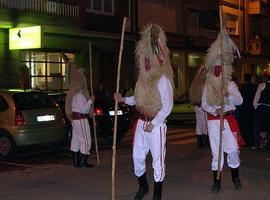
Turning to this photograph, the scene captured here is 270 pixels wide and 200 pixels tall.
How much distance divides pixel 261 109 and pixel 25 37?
10.8 m

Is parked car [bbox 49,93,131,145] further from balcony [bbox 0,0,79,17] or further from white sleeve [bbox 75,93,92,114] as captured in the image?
balcony [bbox 0,0,79,17]

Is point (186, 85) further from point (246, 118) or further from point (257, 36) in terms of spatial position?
point (246, 118)

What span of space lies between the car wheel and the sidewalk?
1142 mm

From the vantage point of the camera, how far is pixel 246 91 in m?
14.2

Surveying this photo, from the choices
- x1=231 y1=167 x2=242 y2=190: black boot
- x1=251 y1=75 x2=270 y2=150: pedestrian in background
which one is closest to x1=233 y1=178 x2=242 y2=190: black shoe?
x1=231 y1=167 x2=242 y2=190: black boot

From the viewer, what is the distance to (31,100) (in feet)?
42.0

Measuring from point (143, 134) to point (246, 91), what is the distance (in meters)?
7.15

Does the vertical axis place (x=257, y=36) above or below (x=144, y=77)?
above

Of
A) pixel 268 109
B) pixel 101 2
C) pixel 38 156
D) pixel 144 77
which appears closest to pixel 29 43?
pixel 101 2

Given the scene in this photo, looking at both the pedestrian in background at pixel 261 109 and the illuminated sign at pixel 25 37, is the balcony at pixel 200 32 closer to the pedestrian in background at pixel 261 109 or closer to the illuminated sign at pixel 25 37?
the illuminated sign at pixel 25 37

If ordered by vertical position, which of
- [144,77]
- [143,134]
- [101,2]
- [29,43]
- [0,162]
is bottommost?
[0,162]

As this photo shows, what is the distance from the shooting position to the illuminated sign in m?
21.2

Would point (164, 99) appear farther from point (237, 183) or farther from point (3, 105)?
point (3, 105)

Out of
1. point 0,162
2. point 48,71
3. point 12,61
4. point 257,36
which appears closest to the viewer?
point 0,162
